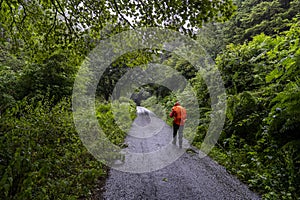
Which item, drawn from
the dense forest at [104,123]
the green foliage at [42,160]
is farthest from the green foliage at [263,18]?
the green foliage at [42,160]

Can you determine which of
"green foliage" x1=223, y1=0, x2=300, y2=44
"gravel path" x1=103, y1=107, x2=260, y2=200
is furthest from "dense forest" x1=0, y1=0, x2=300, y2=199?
"green foliage" x1=223, y1=0, x2=300, y2=44

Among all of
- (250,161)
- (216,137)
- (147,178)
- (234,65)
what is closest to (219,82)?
(234,65)

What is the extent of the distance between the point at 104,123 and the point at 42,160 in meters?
6.61

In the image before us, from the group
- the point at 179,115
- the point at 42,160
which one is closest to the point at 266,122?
the point at 179,115

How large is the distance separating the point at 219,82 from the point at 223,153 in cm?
441

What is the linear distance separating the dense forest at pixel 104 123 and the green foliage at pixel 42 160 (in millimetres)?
18

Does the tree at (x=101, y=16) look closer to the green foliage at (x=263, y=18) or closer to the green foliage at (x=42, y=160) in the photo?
the green foliage at (x=42, y=160)

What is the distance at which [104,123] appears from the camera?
9.88 meters

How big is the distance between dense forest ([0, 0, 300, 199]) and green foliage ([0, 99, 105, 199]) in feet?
0.06

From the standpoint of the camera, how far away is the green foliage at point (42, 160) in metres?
2.92

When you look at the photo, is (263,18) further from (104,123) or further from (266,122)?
(104,123)

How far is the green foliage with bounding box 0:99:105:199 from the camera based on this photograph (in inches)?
115

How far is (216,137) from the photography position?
9.34 meters

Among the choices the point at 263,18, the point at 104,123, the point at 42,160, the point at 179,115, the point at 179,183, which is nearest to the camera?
the point at 42,160
